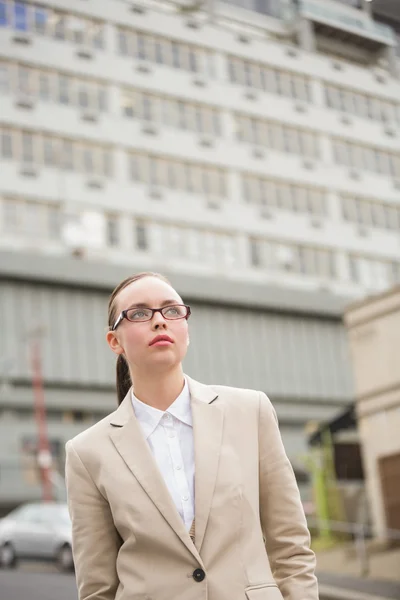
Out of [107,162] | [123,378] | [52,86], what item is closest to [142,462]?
[123,378]

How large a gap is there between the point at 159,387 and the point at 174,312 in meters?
0.24

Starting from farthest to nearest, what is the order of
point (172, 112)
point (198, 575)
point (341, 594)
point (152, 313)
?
point (172, 112) → point (341, 594) → point (152, 313) → point (198, 575)

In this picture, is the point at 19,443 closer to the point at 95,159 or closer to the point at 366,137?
the point at 95,159

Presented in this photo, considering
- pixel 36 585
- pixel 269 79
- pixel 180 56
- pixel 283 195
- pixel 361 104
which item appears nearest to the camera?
pixel 36 585

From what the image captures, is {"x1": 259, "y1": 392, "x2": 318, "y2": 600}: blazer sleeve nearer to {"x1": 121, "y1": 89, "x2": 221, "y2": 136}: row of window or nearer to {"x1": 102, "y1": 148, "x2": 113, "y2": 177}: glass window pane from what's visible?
{"x1": 102, "y1": 148, "x2": 113, "y2": 177}: glass window pane

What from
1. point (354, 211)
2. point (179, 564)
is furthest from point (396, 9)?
point (354, 211)

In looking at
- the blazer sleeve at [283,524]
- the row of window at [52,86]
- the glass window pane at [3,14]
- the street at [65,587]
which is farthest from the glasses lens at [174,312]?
the glass window pane at [3,14]

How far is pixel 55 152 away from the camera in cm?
4516

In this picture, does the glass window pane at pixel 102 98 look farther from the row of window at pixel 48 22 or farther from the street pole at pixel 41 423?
the street pole at pixel 41 423

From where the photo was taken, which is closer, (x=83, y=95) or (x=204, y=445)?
(x=204, y=445)

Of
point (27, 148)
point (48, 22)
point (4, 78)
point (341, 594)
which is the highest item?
point (48, 22)

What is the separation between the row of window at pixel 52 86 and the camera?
4506 cm

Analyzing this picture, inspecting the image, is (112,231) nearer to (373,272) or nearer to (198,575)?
(373,272)

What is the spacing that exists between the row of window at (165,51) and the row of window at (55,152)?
5558 mm
